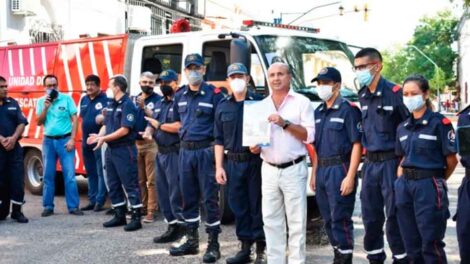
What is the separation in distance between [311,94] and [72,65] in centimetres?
394

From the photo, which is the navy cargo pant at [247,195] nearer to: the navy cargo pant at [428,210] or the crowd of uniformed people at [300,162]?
the crowd of uniformed people at [300,162]

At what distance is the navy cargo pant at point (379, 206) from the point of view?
15.8ft

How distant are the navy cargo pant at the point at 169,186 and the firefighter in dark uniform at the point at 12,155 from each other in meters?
2.34

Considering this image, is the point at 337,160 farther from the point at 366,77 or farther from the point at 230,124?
the point at 230,124

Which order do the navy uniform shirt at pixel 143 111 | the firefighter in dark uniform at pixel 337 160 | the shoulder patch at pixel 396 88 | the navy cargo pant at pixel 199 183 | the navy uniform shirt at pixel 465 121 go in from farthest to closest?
the navy uniform shirt at pixel 143 111 → the navy cargo pant at pixel 199 183 → the firefighter in dark uniform at pixel 337 160 → the shoulder patch at pixel 396 88 → the navy uniform shirt at pixel 465 121

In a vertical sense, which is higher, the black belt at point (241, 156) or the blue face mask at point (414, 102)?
the blue face mask at point (414, 102)

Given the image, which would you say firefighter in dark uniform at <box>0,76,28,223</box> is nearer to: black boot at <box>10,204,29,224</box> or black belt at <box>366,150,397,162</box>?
black boot at <box>10,204,29,224</box>

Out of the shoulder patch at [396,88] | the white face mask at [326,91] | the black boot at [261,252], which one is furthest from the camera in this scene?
the black boot at [261,252]

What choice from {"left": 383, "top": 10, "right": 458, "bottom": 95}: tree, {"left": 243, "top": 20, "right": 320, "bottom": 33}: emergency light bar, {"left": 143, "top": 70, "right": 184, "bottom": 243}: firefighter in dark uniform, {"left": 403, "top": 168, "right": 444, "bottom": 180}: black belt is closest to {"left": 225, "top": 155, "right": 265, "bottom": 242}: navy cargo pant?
{"left": 143, "top": 70, "right": 184, "bottom": 243}: firefighter in dark uniform

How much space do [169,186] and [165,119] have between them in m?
0.72

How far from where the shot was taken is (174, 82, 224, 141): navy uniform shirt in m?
6.02

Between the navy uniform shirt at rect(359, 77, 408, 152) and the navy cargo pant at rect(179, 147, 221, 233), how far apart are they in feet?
5.50

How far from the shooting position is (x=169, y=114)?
254 inches

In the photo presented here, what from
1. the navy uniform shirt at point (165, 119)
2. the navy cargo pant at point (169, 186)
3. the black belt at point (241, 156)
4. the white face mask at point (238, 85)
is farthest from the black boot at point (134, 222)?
the white face mask at point (238, 85)
